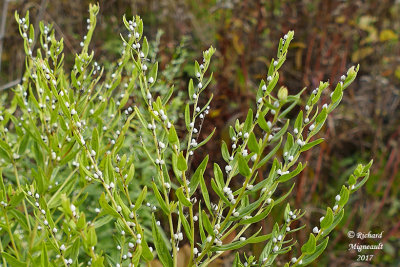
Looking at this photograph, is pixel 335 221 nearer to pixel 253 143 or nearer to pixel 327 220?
pixel 327 220

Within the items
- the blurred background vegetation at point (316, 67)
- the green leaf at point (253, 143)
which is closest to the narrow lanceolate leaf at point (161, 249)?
the green leaf at point (253, 143)

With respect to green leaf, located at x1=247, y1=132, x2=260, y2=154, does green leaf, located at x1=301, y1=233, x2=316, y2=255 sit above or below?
below

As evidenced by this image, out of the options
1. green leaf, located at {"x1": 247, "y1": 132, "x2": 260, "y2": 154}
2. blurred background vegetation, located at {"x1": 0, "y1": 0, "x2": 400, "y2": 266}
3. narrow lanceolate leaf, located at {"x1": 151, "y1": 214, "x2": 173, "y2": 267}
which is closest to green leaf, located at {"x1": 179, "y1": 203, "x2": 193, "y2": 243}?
narrow lanceolate leaf, located at {"x1": 151, "y1": 214, "x2": 173, "y2": 267}

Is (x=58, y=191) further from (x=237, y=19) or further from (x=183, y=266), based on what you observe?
(x=237, y=19)

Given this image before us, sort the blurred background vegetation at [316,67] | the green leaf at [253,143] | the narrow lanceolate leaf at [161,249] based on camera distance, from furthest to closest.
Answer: the blurred background vegetation at [316,67] → the narrow lanceolate leaf at [161,249] → the green leaf at [253,143]

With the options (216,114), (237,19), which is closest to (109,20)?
(237,19)

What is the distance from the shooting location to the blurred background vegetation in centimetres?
204

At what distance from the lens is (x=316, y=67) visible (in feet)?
6.89

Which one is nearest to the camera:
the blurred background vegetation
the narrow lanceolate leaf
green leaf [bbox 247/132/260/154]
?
green leaf [bbox 247/132/260/154]

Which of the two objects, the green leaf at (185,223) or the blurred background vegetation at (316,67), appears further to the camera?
the blurred background vegetation at (316,67)

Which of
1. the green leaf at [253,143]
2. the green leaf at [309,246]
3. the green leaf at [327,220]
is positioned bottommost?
the green leaf at [309,246]

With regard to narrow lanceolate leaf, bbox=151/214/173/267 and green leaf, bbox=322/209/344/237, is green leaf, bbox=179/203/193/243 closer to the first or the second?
narrow lanceolate leaf, bbox=151/214/173/267

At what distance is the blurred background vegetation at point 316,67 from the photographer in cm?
204

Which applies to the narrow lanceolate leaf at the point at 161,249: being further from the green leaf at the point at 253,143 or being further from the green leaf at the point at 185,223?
the green leaf at the point at 253,143
